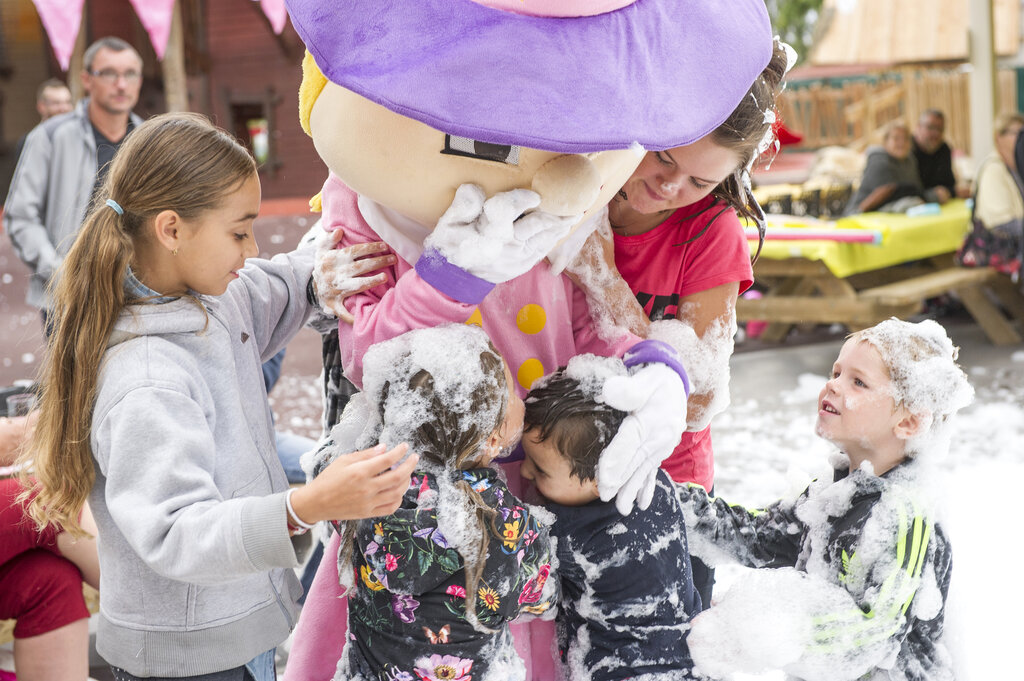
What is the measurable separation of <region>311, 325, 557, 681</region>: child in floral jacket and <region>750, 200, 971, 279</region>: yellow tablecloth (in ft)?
13.0

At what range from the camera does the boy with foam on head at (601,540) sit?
1.62m

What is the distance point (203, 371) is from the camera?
158 cm

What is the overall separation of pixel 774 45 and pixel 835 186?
5871 mm

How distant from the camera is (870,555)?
65.9 inches

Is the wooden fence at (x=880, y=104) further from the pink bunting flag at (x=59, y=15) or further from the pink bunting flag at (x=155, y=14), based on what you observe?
the pink bunting flag at (x=59, y=15)

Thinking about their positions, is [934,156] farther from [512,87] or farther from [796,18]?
[796,18]

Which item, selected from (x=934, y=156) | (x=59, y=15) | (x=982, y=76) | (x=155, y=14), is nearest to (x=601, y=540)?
(x=155, y=14)

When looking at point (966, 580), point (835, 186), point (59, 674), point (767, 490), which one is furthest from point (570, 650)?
point (835, 186)

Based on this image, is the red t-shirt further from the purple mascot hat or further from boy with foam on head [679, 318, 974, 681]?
the purple mascot hat

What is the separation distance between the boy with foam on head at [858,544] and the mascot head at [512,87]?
0.65 metres

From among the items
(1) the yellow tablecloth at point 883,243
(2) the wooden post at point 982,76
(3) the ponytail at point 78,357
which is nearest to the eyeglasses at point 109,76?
(3) the ponytail at point 78,357

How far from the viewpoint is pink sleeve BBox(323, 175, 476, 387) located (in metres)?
1.48

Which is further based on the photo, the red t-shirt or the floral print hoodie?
the red t-shirt

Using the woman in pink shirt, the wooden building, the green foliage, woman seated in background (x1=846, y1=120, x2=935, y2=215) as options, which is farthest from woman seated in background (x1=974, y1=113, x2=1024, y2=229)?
the green foliage
